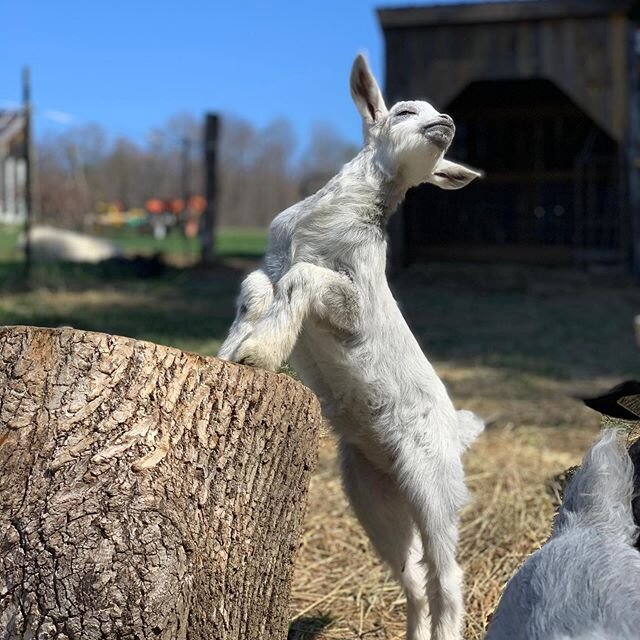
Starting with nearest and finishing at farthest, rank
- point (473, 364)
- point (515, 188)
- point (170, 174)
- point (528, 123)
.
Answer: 1. point (473, 364)
2. point (515, 188)
3. point (528, 123)
4. point (170, 174)

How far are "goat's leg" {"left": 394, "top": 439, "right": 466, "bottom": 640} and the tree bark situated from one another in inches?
20.7

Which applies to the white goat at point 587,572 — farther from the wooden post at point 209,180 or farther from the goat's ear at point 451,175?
the wooden post at point 209,180

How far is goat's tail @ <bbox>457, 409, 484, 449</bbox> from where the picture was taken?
3.01 metres

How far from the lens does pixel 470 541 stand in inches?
157

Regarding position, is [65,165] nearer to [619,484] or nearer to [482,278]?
[482,278]

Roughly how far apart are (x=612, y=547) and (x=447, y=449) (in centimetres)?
93

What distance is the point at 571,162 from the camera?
1759 centimetres

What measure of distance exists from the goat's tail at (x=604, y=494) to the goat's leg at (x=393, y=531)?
1.01 m

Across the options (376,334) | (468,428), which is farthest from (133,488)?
(468,428)

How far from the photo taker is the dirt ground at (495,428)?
3.52m

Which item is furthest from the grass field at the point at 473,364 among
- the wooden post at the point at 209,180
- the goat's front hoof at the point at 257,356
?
the goat's front hoof at the point at 257,356

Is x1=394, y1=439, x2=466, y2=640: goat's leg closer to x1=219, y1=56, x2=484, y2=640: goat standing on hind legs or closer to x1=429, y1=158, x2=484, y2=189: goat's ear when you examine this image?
x1=219, y1=56, x2=484, y2=640: goat standing on hind legs

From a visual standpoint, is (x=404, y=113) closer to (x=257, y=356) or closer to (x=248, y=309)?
(x=248, y=309)

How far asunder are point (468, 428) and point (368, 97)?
3.91 feet
